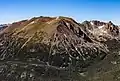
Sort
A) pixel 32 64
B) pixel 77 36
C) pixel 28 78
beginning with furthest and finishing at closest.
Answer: pixel 77 36 → pixel 32 64 → pixel 28 78

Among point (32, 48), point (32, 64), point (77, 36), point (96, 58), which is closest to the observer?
point (32, 64)

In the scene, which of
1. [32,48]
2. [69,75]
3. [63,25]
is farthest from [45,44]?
[69,75]

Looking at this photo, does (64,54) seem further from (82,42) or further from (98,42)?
(98,42)

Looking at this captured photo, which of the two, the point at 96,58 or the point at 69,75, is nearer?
the point at 69,75

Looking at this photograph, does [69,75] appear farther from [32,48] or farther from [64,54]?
[32,48]

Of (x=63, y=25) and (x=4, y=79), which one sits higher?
(x=63, y=25)

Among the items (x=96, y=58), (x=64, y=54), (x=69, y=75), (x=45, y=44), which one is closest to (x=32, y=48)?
(x=45, y=44)
